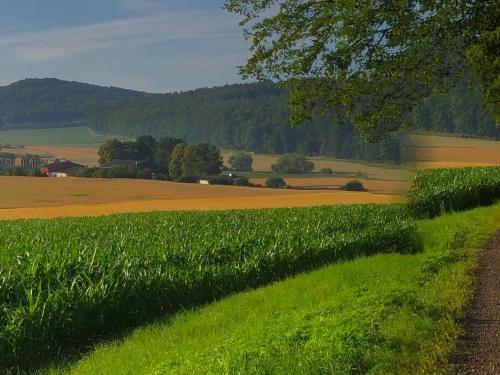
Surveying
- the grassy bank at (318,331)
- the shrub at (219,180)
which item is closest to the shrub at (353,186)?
the shrub at (219,180)

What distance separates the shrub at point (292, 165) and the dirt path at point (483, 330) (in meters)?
98.6

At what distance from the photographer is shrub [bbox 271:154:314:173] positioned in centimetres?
11038

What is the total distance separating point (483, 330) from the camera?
24.4 ft

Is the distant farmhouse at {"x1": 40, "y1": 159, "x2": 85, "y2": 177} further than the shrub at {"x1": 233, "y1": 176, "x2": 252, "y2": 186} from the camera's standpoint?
Yes

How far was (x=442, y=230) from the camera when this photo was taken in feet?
60.9

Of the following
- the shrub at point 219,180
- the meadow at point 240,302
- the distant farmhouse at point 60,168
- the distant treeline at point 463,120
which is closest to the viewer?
the meadow at point 240,302

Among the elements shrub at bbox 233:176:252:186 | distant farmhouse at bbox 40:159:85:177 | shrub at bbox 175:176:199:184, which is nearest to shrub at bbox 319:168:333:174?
shrub at bbox 233:176:252:186

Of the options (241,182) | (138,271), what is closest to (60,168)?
(241,182)

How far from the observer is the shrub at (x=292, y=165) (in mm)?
110375

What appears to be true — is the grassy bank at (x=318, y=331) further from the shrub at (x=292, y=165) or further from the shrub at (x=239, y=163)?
the shrub at (x=239, y=163)

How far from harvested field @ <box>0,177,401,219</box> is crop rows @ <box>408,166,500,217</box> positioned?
73.0ft

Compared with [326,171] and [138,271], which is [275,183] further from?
[138,271]

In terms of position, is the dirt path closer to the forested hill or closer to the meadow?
the meadow

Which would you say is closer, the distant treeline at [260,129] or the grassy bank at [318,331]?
the grassy bank at [318,331]
